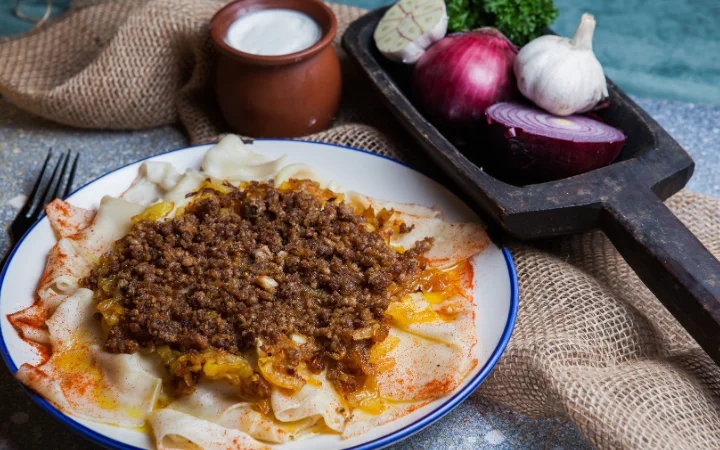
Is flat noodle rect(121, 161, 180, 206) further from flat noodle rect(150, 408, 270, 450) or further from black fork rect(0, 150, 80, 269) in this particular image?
flat noodle rect(150, 408, 270, 450)

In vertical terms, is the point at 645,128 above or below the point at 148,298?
above

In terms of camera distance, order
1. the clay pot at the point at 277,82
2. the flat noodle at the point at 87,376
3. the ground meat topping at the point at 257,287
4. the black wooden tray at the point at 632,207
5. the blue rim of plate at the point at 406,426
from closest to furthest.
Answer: the blue rim of plate at the point at 406,426 → the flat noodle at the point at 87,376 → the ground meat topping at the point at 257,287 → the black wooden tray at the point at 632,207 → the clay pot at the point at 277,82

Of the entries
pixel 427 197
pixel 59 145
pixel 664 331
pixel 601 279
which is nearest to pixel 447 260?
pixel 427 197

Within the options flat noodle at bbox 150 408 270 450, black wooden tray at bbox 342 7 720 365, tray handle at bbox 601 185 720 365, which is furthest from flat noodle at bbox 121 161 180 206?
tray handle at bbox 601 185 720 365

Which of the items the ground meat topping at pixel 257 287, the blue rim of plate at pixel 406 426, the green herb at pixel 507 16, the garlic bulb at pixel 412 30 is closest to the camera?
the blue rim of plate at pixel 406 426

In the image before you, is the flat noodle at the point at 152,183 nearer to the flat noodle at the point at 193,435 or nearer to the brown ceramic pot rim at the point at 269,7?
the brown ceramic pot rim at the point at 269,7

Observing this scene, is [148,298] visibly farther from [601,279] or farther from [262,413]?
[601,279]

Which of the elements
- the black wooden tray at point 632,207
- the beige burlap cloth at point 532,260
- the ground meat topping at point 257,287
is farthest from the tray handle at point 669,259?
the ground meat topping at point 257,287
